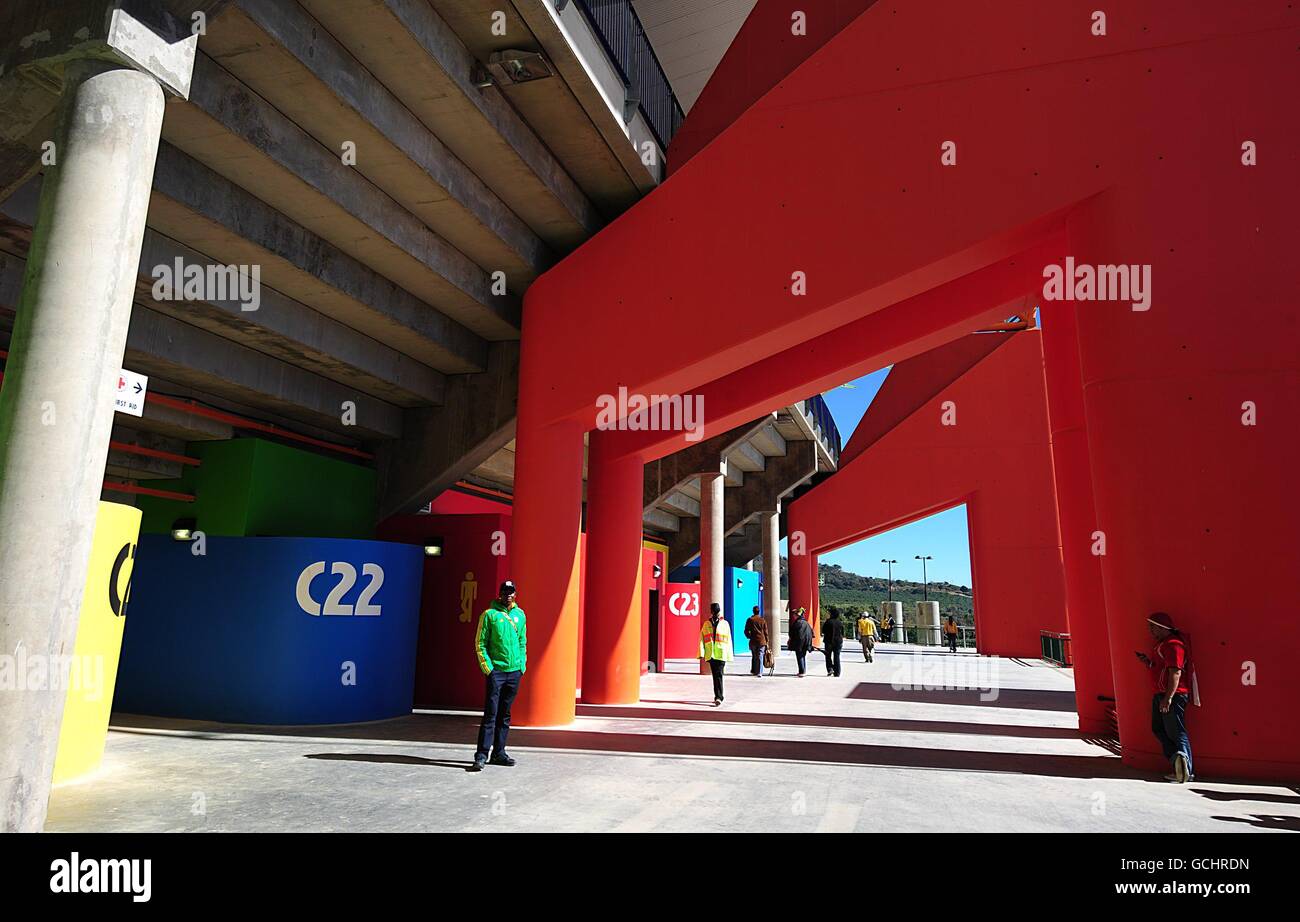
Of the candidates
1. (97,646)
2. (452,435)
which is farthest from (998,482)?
(97,646)

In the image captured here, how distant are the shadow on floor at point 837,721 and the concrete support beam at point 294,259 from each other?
609 centimetres

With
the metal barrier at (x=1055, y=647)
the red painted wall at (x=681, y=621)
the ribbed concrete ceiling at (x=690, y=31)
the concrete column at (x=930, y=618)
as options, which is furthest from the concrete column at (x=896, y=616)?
the ribbed concrete ceiling at (x=690, y=31)

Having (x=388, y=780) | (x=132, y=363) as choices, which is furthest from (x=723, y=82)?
(x=388, y=780)

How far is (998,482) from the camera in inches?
1163

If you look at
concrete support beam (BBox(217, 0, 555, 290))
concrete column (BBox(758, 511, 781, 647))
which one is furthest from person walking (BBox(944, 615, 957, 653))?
concrete support beam (BBox(217, 0, 555, 290))

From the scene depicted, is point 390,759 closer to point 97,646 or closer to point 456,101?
point 97,646

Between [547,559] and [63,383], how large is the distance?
6.53 m

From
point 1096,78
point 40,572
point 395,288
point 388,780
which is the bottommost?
point 388,780

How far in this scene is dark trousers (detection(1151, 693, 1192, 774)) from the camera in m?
7.14

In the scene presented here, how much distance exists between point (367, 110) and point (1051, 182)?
7.15 metres

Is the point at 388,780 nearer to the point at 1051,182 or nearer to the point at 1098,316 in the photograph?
the point at 1098,316

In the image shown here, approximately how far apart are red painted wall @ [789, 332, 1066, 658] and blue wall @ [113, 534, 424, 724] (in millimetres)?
24327

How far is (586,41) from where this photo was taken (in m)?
8.55

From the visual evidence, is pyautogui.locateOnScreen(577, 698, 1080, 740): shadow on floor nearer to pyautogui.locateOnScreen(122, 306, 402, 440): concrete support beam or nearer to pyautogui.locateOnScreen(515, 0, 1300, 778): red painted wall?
pyautogui.locateOnScreen(515, 0, 1300, 778): red painted wall
